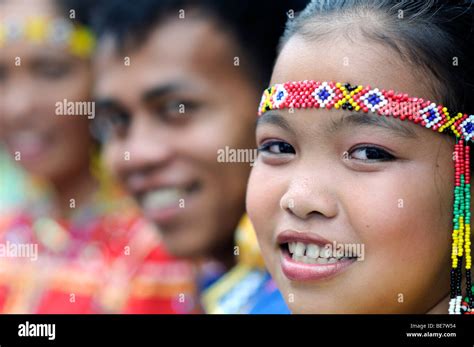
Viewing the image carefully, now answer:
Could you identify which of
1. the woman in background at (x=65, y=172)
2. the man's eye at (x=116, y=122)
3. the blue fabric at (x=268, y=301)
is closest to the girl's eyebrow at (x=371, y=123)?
the blue fabric at (x=268, y=301)

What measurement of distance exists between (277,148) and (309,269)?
305 mm

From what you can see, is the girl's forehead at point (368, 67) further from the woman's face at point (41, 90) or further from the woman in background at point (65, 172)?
the woman's face at point (41, 90)

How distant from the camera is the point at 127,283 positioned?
3.37 m

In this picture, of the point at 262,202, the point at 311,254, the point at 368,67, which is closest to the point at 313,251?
the point at 311,254

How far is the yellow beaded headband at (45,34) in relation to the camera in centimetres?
352

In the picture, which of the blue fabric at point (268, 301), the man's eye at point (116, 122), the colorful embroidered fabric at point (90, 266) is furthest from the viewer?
the colorful embroidered fabric at point (90, 266)

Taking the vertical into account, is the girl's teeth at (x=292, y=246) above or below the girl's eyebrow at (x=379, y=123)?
below

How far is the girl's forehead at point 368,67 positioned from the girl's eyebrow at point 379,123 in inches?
2.9

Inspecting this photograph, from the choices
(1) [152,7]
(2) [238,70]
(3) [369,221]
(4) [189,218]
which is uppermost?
(1) [152,7]

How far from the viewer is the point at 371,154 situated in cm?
167

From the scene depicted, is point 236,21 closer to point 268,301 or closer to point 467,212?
point 268,301

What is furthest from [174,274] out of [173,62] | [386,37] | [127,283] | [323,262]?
[386,37]

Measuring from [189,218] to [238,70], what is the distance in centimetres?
54

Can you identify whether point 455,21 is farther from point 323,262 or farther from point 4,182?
point 4,182
